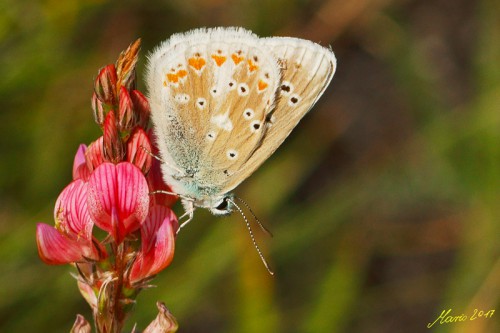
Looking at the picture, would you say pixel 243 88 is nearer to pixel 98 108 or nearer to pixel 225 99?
pixel 225 99

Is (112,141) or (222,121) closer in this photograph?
(112,141)

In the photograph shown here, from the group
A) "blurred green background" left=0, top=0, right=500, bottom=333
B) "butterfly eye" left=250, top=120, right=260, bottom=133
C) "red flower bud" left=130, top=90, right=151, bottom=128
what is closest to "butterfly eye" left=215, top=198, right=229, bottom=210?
"butterfly eye" left=250, top=120, right=260, bottom=133

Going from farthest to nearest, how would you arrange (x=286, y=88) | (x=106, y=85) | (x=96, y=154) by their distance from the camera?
(x=286, y=88)
(x=96, y=154)
(x=106, y=85)

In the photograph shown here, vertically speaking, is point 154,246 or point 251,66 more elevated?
point 251,66

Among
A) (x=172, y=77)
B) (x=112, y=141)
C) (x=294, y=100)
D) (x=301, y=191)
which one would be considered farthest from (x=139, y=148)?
(x=301, y=191)

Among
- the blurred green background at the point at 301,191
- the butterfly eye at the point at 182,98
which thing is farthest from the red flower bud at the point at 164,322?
the blurred green background at the point at 301,191

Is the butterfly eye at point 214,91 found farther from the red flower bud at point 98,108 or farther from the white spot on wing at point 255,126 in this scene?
the red flower bud at point 98,108

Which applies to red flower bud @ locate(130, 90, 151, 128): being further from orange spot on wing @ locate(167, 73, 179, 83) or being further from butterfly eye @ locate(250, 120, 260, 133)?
butterfly eye @ locate(250, 120, 260, 133)
